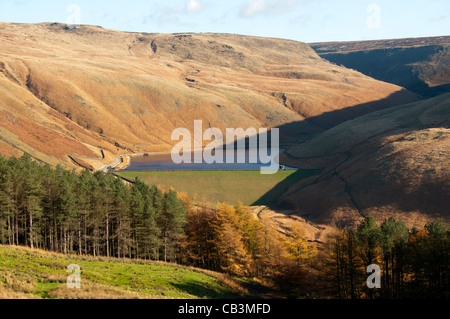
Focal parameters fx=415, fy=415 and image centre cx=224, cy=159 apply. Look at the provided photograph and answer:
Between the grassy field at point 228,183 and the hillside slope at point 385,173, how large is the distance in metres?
4.71

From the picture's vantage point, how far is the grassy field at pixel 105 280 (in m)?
21.0

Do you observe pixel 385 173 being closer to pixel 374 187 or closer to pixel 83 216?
pixel 374 187

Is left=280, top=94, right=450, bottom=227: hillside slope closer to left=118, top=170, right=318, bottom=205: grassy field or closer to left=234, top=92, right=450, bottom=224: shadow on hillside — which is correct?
left=234, top=92, right=450, bottom=224: shadow on hillside

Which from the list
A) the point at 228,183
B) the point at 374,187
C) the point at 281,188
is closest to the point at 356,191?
the point at 374,187

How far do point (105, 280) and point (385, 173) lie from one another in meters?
60.5

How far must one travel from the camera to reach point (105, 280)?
88.8 ft

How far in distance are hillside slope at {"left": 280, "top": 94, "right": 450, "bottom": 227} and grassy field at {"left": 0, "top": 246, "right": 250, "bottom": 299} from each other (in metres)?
36.4

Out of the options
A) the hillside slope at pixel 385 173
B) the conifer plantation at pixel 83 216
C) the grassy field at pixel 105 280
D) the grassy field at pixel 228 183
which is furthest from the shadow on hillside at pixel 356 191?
the grassy field at pixel 105 280

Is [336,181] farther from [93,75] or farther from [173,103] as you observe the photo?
[93,75]

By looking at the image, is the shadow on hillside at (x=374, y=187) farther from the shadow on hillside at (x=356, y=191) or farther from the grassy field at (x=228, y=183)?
the grassy field at (x=228, y=183)

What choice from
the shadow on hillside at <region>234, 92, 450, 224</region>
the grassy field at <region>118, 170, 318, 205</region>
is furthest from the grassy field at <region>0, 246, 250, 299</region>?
the grassy field at <region>118, 170, 318, 205</region>

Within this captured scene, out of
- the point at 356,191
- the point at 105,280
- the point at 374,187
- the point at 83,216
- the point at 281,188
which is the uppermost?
the point at 281,188

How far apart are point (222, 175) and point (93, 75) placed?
10595cm
